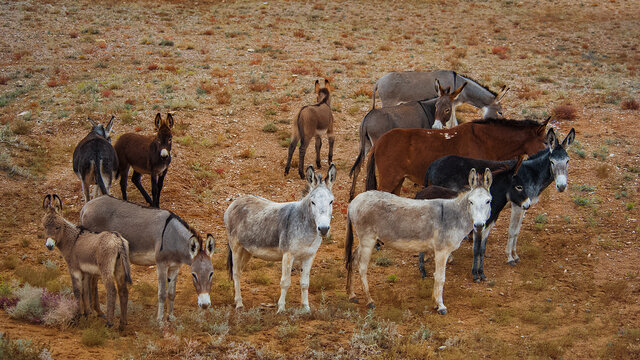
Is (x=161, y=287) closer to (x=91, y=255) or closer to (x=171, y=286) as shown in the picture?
(x=171, y=286)

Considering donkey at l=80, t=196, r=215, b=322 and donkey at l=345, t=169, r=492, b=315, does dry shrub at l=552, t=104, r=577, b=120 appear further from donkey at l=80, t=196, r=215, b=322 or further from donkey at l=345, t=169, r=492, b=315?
donkey at l=80, t=196, r=215, b=322

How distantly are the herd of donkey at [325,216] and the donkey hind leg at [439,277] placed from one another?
0.05ft

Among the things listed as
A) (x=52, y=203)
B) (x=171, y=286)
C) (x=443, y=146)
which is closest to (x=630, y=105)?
(x=443, y=146)

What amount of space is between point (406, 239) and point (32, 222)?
8.43 metres

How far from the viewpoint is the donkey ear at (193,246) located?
7.43m

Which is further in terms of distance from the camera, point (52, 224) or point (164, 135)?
point (164, 135)

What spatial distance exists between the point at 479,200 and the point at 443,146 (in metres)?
3.23

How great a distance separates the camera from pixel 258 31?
31.9 m

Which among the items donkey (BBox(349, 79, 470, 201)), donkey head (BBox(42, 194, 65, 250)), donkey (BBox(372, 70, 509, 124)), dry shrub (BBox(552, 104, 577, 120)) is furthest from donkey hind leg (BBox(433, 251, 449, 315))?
dry shrub (BBox(552, 104, 577, 120))

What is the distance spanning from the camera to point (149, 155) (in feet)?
41.2

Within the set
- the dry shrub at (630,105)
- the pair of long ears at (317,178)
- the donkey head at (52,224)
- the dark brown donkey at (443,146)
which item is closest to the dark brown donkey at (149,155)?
the donkey head at (52,224)

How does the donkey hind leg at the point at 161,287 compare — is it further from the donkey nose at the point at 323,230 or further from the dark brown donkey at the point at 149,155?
the dark brown donkey at the point at 149,155

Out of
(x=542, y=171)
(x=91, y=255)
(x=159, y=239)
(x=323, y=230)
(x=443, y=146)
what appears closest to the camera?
(x=323, y=230)

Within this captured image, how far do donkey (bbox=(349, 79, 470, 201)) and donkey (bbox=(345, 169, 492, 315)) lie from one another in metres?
4.31
